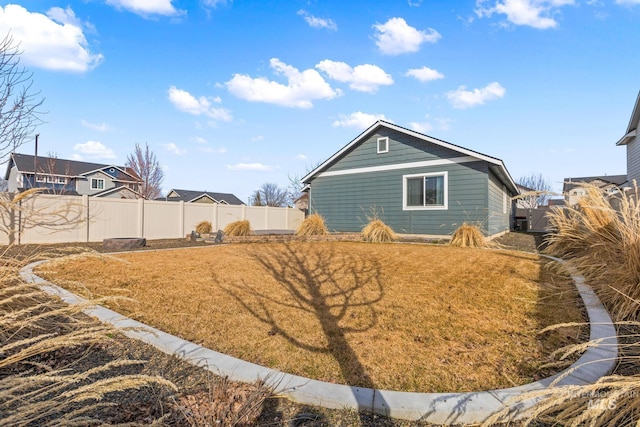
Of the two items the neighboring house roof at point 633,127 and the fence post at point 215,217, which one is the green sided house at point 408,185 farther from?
the neighboring house roof at point 633,127

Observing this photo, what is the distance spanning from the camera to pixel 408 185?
1149cm

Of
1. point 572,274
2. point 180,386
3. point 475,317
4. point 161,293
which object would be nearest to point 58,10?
point 161,293

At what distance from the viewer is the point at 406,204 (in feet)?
37.5

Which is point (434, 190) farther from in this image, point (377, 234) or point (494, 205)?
point (377, 234)

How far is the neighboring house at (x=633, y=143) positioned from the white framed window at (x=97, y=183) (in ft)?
147

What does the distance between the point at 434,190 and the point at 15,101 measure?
11.1 m

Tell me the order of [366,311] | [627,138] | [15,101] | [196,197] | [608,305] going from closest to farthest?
1. [608,305]
2. [366,311]
3. [15,101]
4. [627,138]
5. [196,197]

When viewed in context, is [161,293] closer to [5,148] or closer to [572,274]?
[5,148]

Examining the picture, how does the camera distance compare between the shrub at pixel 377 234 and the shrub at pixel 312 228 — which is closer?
the shrub at pixel 377 234

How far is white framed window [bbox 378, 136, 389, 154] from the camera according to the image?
11.9m

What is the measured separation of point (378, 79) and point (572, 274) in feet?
39.4

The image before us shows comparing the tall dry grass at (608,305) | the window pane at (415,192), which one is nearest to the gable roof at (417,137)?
the window pane at (415,192)

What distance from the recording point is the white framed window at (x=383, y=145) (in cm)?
1191

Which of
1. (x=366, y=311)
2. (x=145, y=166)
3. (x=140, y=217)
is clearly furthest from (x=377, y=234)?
(x=145, y=166)
